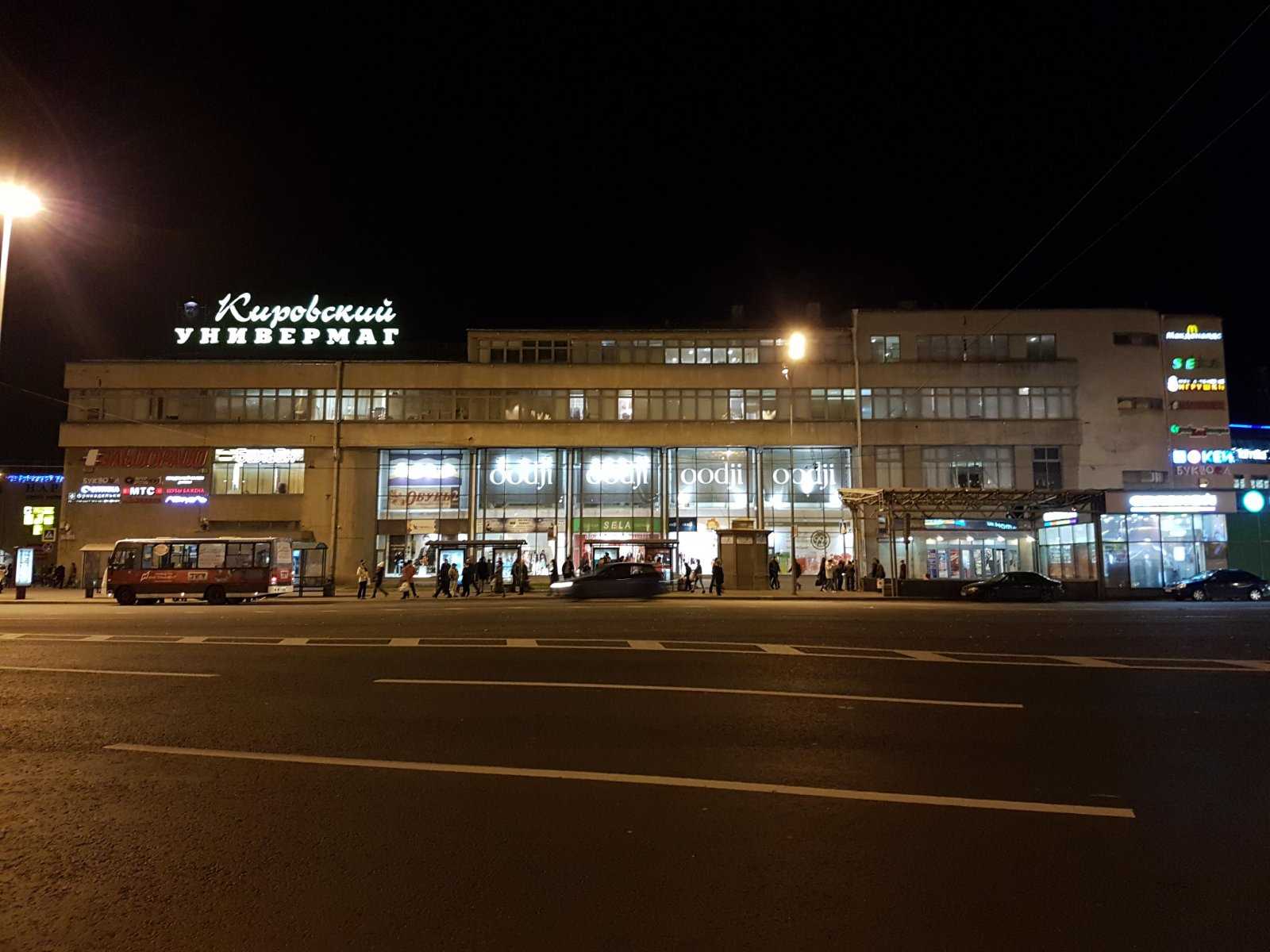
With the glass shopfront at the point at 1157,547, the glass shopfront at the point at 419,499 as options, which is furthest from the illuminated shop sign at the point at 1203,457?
the glass shopfront at the point at 419,499

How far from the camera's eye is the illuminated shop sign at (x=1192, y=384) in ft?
169

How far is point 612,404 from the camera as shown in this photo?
166 feet

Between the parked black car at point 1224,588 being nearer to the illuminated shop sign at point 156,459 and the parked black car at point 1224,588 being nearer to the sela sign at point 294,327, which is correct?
the sela sign at point 294,327

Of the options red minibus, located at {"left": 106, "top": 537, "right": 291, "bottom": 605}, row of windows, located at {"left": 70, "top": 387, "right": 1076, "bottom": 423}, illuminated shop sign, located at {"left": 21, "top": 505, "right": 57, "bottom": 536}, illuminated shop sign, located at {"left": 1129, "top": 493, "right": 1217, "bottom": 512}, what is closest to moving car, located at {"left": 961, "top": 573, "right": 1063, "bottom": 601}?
illuminated shop sign, located at {"left": 1129, "top": 493, "right": 1217, "bottom": 512}

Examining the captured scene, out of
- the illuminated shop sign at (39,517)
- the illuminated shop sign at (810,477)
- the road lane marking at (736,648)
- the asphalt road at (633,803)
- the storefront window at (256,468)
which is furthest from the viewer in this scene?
the illuminated shop sign at (39,517)

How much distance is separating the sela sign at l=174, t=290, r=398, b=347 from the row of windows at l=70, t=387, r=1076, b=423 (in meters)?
3.43

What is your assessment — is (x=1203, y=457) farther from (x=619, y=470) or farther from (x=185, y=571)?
(x=185, y=571)

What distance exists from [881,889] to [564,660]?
828 cm

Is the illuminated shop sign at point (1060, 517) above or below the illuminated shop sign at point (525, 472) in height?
below

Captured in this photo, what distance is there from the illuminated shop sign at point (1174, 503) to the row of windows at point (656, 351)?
61.5ft

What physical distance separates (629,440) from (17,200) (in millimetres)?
32630

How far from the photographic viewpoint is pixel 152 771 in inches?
258

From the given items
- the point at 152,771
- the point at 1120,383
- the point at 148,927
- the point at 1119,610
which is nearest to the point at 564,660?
the point at 152,771

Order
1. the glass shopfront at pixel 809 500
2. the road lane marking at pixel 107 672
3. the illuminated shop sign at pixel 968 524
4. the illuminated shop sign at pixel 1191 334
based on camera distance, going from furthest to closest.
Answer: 1. the illuminated shop sign at pixel 1191 334
2. the glass shopfront at pixel 809 500
3. the illuminated shop sign at pixel 968 524
4. the road lane marking at pixel 107 672
